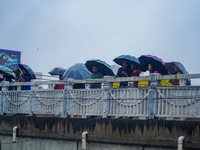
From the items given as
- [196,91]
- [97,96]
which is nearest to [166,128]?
[196,91]

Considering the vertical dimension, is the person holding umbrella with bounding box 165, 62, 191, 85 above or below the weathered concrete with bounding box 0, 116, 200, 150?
above

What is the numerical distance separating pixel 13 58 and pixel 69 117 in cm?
3247

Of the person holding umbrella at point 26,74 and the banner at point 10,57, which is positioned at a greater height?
the banner at point 10,57

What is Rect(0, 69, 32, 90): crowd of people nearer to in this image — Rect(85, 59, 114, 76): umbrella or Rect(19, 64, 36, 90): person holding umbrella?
Rect(19, 64, 36, 90): person holding umbrella

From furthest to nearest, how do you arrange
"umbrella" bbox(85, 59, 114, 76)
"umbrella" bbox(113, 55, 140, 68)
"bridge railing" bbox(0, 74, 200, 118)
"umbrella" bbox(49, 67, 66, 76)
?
"umbrella" bbox(49, 67, 66, 76), "umbrella" bbox(85, 59, 114, 76), "umbrella" bbox(113, 55, 140, 68), "bridge railing" bbox(0, 74, 200, 118)

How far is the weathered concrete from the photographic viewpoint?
8812mm

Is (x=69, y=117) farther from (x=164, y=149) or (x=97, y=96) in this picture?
(x=164, y=149)

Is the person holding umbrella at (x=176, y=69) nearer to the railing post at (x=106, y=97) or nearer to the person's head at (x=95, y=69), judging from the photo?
the railing post at (x=106, y=97)

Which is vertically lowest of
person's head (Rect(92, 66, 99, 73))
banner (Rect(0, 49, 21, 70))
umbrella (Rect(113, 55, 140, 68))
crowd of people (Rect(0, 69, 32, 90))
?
crowd of people (Rect(0, 69, 32, 90))

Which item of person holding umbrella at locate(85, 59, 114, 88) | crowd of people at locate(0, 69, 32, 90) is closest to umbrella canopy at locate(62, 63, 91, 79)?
crowd of people at locate(0, 69, 32, 90)

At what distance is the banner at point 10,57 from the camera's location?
4100 centimetres

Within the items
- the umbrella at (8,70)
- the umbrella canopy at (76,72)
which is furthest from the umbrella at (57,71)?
the umbrella at (8,70)

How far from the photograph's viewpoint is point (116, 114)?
34.6 ft

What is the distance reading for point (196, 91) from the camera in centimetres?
898
